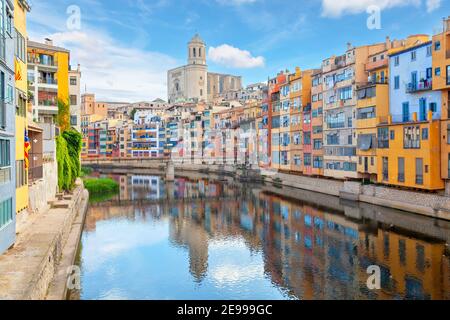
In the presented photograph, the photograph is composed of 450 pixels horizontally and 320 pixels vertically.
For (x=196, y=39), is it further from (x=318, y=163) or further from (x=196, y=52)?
(x=318, y=163)

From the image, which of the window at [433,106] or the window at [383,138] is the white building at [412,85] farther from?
the window at [383,138]

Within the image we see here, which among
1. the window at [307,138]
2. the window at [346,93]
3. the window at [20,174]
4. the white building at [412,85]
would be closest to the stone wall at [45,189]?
the window at [20,174]

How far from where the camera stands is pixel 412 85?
145 feet

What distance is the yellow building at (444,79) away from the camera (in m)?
38.4

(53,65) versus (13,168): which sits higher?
(53,65)

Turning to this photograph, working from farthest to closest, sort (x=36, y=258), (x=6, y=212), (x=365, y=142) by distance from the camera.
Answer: (x=365, y=142) → (x=6, y=212) → (x=36, y=258)

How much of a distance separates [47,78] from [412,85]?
44515 millimetres

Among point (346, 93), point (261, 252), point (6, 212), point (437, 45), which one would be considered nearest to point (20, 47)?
point (6, 212)

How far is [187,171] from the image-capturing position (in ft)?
357

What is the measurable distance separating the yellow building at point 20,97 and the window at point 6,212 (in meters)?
2.95

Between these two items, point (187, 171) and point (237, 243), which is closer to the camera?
point (237, 243)

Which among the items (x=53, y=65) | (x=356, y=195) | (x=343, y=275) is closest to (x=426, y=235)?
(x=343, y=275)

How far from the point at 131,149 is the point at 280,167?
7291 centimetres
